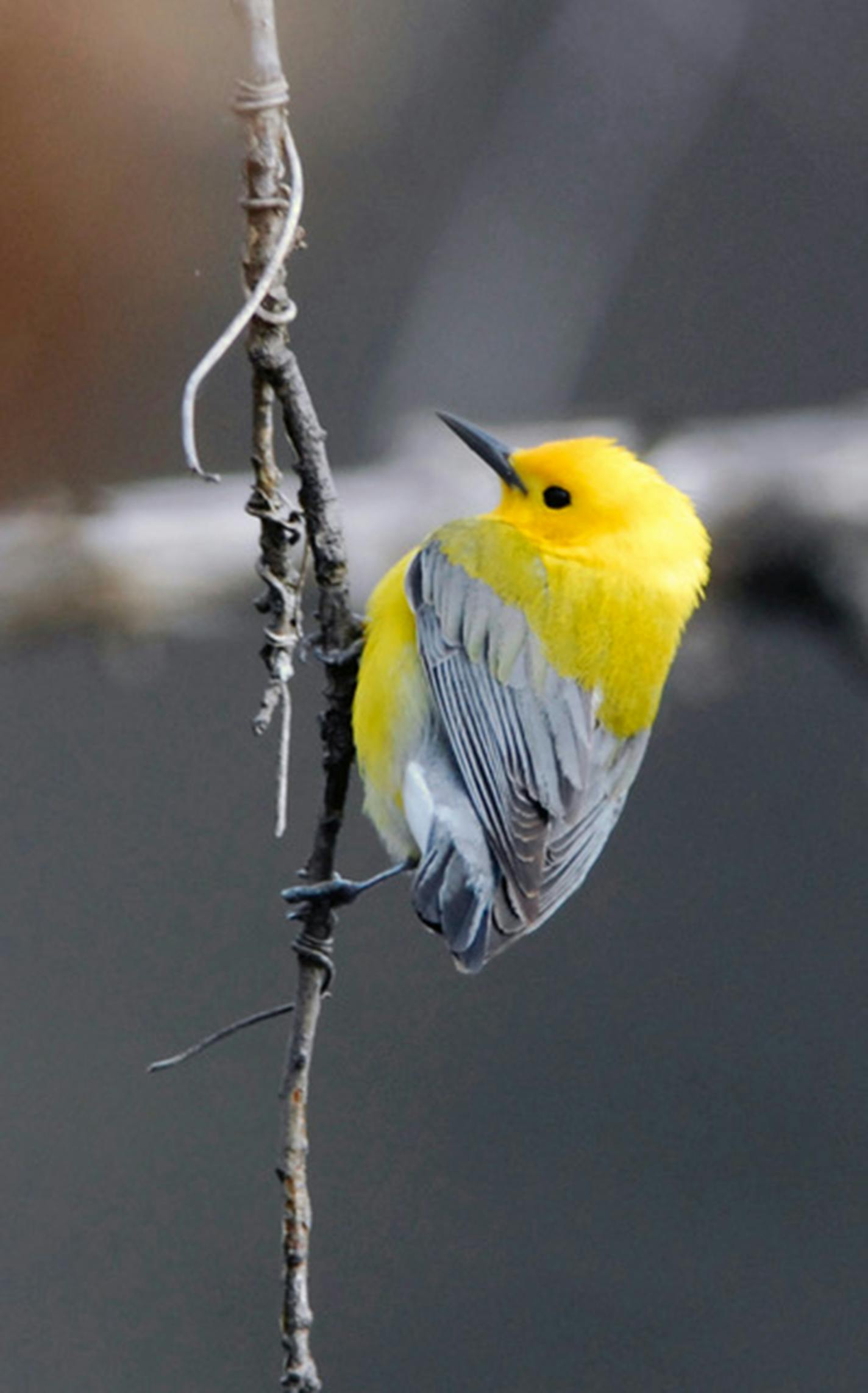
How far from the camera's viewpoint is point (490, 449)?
3.01 meters

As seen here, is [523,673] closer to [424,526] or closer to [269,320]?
[424,526]

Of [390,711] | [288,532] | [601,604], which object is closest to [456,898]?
[390,711]

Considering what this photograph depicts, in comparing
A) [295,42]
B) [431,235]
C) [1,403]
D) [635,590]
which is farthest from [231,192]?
[635,590]

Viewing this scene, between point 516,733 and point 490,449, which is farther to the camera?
point 490,449

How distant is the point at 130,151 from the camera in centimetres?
288

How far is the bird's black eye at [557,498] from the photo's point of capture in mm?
3086

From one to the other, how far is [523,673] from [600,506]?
35 cm

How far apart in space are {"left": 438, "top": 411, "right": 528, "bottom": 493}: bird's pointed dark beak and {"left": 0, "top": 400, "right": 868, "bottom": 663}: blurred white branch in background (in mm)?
278

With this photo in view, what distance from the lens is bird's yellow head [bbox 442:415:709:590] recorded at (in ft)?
9.91

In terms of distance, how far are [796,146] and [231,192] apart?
122 cm

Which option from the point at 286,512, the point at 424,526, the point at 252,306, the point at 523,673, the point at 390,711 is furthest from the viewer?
the point at 424,526

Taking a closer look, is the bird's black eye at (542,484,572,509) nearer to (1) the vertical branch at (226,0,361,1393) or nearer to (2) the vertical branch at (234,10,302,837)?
(1) the vertical branch at (226,0,361,1393)

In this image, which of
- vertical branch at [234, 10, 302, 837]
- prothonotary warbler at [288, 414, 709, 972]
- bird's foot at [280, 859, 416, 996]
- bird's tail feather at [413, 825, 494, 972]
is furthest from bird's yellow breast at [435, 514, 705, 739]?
vertical branch at [234, 10, 302, 837]

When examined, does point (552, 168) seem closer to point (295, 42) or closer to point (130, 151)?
point (295, 42)
